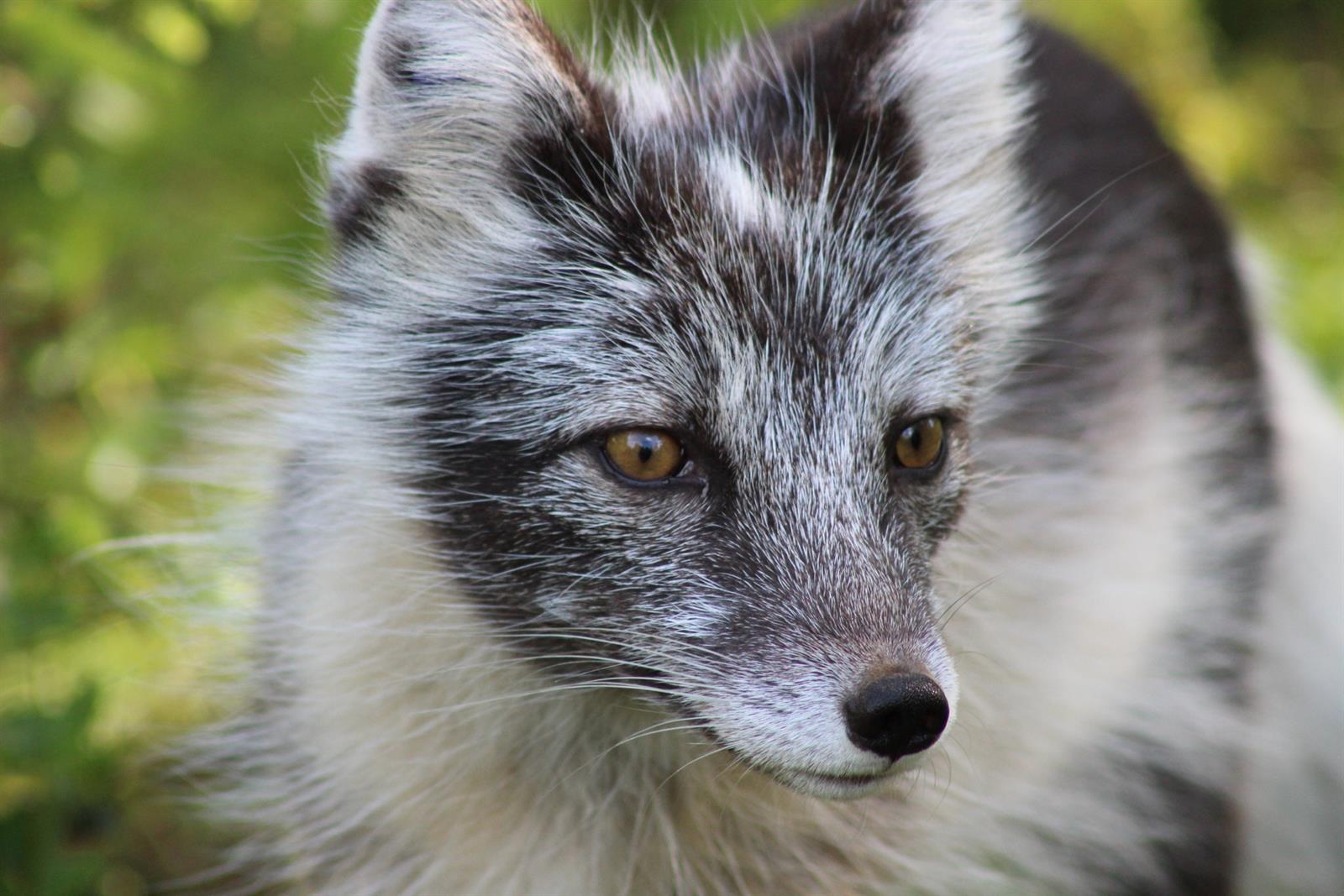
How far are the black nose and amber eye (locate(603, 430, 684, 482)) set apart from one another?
20.6 inches

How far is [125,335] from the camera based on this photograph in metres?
4.53

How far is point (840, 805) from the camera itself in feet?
9.85

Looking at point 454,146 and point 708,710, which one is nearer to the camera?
point 708,710

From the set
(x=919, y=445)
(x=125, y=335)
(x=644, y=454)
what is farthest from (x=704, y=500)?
(x=125, y=335)

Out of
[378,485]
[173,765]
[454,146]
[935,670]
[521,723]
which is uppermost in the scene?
[454,146]

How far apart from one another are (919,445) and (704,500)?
443 millimetres

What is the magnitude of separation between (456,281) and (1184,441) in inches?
92.4

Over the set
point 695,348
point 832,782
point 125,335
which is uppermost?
point 125,335

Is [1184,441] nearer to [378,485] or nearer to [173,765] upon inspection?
[378,485]

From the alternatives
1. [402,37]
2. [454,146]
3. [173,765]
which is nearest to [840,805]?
[454,146]

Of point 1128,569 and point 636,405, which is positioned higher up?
point 636,405

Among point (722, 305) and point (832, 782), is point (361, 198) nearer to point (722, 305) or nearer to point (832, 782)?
point (722, 305)

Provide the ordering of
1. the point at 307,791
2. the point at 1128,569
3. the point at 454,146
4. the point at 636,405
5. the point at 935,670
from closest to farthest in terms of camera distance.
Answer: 1. the point at 935,670
2. the point at 636,405
3. the point at 454,146
4. the point at 307,791
5. the point at 1128,569

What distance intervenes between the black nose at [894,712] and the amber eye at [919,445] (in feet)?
1.69
